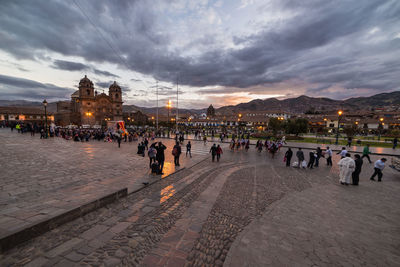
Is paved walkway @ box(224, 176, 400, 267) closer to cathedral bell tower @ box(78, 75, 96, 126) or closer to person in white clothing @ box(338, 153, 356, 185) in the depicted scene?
person in white clothing @ box(338, 153, 356, 185)

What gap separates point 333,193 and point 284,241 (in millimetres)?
4397

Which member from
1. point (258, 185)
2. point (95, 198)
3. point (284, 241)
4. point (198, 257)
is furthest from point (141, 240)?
point (258, 185)

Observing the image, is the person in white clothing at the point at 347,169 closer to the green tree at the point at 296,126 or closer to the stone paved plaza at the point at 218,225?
the stone paved plaza at the point at 218,225

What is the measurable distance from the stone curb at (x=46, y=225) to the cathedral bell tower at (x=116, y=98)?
71.2 metres

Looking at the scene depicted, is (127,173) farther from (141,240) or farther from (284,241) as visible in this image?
(284,241)

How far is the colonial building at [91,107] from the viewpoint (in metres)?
59.8

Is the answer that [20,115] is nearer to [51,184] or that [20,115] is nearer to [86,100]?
[86,100]

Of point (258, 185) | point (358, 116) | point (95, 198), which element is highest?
point (358, 116)

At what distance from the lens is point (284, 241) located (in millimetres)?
3600

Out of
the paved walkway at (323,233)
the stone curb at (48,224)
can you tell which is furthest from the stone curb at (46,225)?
the paved walkway at (323,233)

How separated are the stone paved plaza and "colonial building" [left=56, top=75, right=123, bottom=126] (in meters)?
63.6

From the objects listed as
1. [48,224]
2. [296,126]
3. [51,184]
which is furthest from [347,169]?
[296,126]

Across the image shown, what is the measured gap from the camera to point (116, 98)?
69188 mm

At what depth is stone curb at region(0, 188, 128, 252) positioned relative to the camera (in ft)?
9.82
